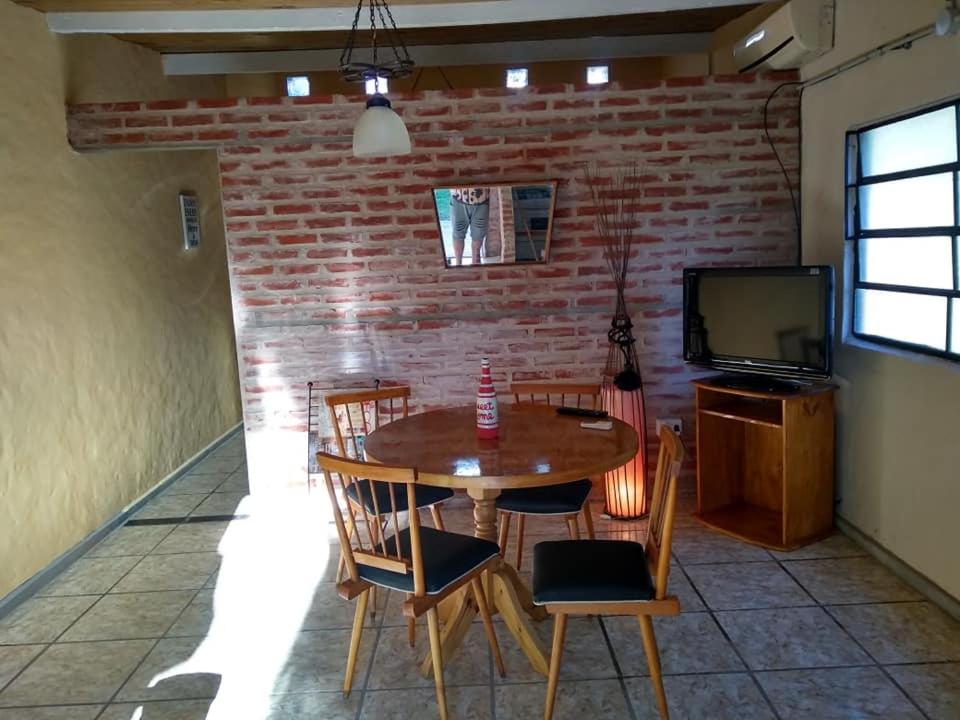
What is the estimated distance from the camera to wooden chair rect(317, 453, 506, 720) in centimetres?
230

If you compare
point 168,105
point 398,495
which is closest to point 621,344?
point 398,495

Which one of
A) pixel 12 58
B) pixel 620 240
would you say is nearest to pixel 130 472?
pixel 12 58

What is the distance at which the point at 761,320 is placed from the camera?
3707mm

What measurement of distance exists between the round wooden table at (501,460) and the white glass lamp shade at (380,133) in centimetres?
110

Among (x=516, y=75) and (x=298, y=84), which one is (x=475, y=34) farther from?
(x=298, y=84)

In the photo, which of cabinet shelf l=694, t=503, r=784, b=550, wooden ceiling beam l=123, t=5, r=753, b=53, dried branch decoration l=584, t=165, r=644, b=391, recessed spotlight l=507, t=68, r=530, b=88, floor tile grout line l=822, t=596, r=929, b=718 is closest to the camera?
floor tile grout line l=822, t=596, r=929, b=718

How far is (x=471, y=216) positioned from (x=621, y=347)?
Answer: 3.64 ft

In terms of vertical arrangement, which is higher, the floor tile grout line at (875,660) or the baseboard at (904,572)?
the baseboard at (904,572)

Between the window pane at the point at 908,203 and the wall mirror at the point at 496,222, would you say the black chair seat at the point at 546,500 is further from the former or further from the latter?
the window pane at the point at 908,203

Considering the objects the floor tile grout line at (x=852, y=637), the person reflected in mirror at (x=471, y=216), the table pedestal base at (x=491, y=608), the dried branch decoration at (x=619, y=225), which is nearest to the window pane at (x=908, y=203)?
the dried branch decoration at (x=619, y=225)

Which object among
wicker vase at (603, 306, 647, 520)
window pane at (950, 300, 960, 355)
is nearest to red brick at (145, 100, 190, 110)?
wicker vase at (603, 306, 647, 520)

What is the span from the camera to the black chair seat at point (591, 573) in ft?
7.50

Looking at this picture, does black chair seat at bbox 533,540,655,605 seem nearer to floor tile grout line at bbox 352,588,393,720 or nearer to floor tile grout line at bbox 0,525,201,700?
floor tile grout line at bbox 352,588,393,720

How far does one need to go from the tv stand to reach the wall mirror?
46.4 inches
